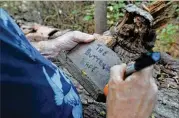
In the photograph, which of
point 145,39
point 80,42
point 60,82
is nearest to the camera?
point 60,82

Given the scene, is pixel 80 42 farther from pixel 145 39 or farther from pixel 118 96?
pixel 118 96

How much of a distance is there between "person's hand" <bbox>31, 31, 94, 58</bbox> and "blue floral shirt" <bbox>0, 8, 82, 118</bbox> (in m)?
0.41

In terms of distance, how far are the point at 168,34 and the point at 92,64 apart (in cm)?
155

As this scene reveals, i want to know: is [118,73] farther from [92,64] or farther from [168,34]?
[168,34]

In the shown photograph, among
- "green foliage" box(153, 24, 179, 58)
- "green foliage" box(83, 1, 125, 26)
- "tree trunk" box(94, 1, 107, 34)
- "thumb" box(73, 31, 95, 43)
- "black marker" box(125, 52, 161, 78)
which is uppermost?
"black marker" box(125, 52, 161, 78)

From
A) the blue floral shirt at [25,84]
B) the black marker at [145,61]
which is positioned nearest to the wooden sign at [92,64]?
the blue floral shirt at [25,84]

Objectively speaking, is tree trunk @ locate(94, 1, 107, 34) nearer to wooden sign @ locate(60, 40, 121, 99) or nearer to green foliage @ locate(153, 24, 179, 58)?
green foliage @ locate(153, 24, 179, 58)

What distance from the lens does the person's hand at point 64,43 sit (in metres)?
1.48

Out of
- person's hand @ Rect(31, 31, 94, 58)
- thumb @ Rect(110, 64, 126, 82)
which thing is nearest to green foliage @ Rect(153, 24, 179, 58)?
person's hand @ Rect(31, 31, 94, 58)

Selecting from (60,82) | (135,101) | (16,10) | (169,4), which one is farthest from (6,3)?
(135,101)

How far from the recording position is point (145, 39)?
5.27ft

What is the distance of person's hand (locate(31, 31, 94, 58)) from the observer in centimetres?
148

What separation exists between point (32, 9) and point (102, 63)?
230 cm

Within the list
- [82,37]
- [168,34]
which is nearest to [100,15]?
[168,34]
